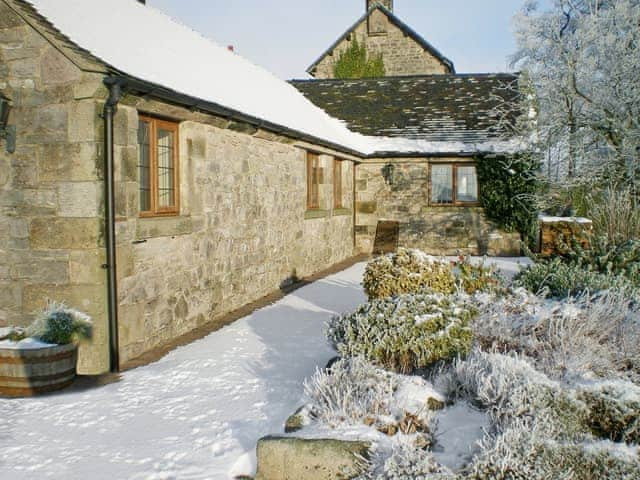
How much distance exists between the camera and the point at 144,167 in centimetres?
655

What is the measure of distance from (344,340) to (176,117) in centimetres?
343

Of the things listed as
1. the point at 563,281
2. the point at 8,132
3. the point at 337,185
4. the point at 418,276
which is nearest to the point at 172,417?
the point at 8,132

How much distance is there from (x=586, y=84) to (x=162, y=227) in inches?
450

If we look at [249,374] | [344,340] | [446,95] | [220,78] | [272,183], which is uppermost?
[446,95]

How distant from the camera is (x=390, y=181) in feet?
53.6

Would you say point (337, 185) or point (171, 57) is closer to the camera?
point (171, 57)

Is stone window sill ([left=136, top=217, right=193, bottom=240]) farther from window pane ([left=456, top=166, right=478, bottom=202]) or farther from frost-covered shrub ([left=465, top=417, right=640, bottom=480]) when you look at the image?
window pane ([left=456, top=166, right=478, bottom=202])

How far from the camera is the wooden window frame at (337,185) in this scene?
14.6 m

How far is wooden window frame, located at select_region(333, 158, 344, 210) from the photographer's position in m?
14.6

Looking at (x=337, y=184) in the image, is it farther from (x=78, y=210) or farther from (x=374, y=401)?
(x=374, y=401)

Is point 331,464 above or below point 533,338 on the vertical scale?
below

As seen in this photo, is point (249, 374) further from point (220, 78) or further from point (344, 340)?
point (220, 78)

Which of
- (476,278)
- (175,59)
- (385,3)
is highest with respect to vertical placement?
(385,3)

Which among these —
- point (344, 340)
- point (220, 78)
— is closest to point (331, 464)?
point (344, 340)
